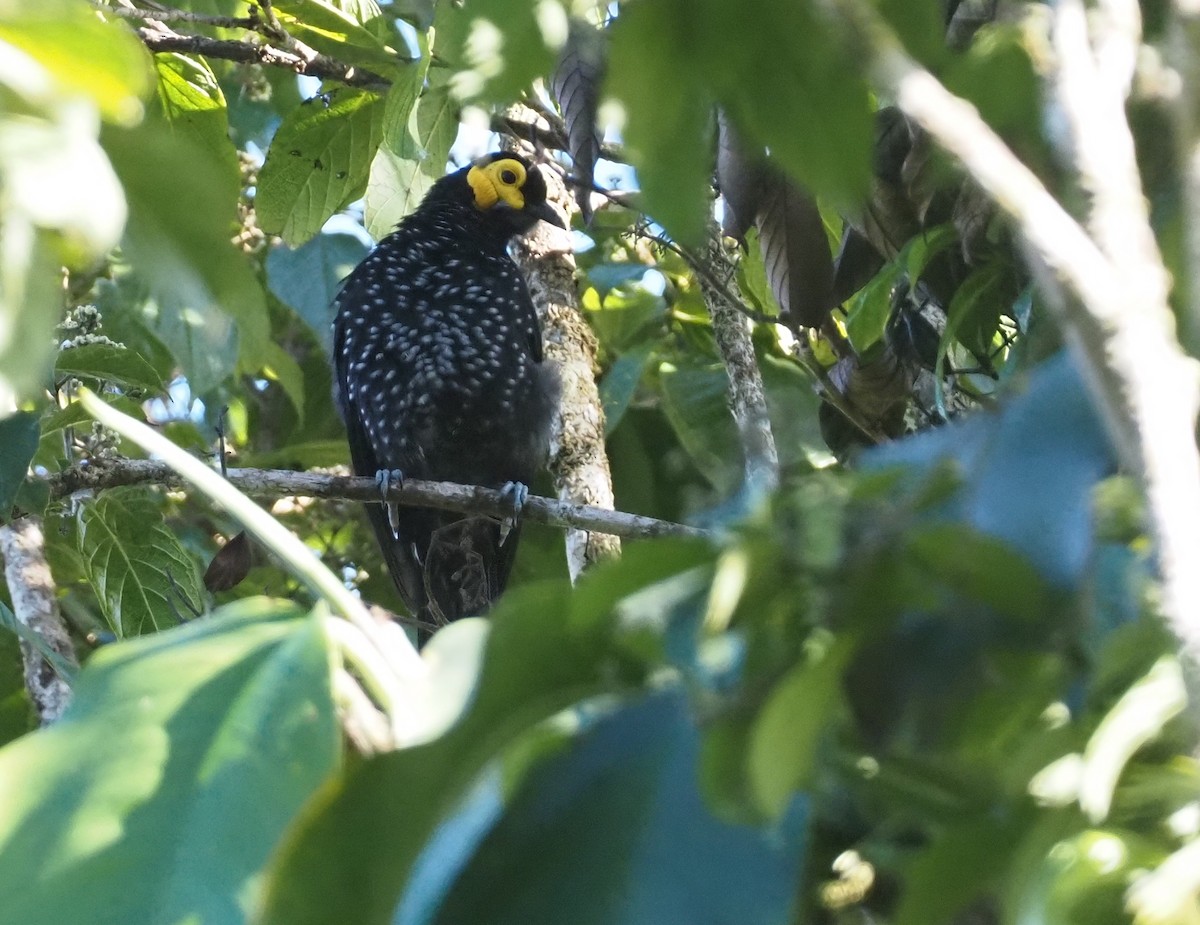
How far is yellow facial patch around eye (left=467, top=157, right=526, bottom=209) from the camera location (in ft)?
13.0

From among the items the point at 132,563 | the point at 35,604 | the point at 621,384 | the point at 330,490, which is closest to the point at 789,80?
the point at 330,490

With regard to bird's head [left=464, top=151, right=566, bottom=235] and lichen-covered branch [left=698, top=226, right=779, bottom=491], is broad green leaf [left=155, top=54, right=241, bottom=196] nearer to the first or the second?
lichen-covered branch [left=698, top=226, right=779, bottom=491]

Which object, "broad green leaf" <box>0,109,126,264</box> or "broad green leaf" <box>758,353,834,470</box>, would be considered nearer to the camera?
"broad green leaf" <box>0,109,126,264</box>

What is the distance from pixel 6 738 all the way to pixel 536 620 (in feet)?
8.36

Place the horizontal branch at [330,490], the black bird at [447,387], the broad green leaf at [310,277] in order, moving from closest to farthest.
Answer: the horizontal branch at [330,490], the broad green leaf at [310,277], the black bird at [447,387]

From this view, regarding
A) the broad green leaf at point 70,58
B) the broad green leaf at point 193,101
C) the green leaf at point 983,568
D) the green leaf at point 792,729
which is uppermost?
the broad green leaf at point 70,58

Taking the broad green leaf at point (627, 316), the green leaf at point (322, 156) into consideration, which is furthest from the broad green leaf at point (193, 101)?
the broad green leaf at point (627, 316)

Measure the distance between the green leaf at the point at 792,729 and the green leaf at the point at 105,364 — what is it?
189 cm

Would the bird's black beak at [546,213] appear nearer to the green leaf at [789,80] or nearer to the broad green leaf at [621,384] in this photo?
the broad green leaf at [621,384]

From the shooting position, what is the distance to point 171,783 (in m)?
0.63

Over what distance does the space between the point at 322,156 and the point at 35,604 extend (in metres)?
0.96

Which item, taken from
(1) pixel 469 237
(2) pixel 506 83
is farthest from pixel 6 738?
(2) pixel 506 83

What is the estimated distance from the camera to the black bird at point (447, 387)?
3.72 meters

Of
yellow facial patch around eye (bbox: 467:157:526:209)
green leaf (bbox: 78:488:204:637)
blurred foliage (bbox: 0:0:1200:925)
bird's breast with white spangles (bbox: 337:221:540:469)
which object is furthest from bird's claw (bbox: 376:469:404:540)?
blurred foliage (bbox: 0:0:1200:925)
